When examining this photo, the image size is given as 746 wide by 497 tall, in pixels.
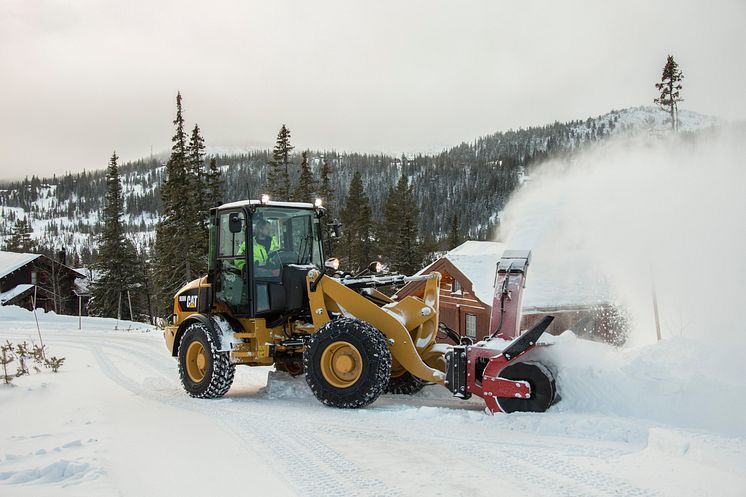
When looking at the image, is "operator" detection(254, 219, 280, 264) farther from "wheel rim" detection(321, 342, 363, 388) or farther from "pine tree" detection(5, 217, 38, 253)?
"pine tree" detection(5, 217, 38, 253)

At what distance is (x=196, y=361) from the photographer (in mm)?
9672

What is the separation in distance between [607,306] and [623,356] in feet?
66.9

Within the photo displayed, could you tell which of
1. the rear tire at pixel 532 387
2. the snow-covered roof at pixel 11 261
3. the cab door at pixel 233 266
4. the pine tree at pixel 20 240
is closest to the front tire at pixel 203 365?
the cab door at pixel 233 266

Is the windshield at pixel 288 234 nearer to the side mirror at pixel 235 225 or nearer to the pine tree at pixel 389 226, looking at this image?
the side mirror at pixel 235 225

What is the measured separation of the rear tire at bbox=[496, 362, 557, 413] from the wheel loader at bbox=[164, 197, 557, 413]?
22 mm

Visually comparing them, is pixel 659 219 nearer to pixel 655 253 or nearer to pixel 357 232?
pixel 655 253

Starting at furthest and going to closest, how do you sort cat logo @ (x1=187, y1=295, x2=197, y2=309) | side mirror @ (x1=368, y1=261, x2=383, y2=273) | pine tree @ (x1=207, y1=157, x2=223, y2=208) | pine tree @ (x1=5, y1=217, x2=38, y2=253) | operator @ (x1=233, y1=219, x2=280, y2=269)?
pine tree @ (x1=5, y1=217, x2=38, y2=253) → pine tree @ (x1=207, y1=157, x2=223, y2=208) → cat logo @ (x1=187, y1=295, x2=197, y2=309) → side mirror @ (x1=368, y1=261, x2=383, y2=273) → operator @ (x1=233, y1=219, x2=280, y2=269)

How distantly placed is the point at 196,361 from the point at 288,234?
8.69 ft

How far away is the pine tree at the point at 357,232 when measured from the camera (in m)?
55.8

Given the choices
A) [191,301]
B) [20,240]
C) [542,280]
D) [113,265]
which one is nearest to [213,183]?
[113,265]

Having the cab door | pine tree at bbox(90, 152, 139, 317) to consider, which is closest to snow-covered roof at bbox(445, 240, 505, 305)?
the cab door

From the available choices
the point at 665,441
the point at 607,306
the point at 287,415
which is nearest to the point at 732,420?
the point at 665,441

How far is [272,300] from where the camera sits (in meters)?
9.27

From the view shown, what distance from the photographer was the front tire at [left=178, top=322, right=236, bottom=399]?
9125 millimetres
